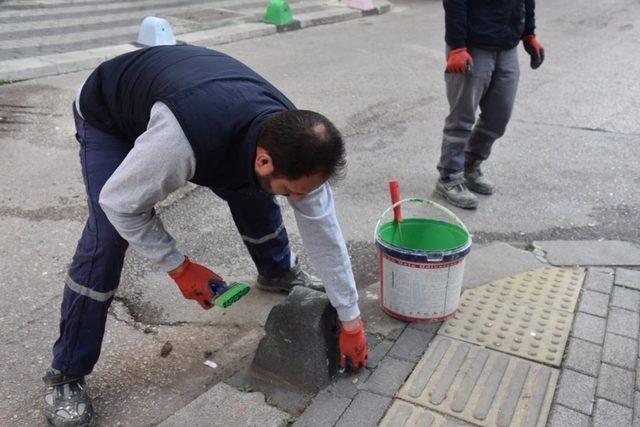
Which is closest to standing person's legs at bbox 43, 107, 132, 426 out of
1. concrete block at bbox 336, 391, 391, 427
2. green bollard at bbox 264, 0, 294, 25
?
concrete block at bbox 336, 391, 391, 427

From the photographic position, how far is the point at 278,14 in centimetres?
1016

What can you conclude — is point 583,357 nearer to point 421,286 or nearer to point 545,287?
point 545,287

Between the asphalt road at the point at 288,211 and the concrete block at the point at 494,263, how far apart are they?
0.29 meters

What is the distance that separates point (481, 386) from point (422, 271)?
0.51 metres

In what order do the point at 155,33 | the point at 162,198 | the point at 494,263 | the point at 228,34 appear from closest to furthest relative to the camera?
the point at 162,198
the point at 494,263
the point at 155,33
the point at 228,34

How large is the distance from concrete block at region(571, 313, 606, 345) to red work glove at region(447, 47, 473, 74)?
1.60 meters

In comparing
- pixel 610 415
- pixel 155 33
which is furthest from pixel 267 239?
pixel 155 33

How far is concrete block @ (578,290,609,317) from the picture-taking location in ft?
10.1

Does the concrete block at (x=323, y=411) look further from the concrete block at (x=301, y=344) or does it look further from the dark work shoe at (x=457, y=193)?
the dark work shoe at (x=457, y=193)

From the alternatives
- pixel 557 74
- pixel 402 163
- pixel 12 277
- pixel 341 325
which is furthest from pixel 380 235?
pixel 557 74

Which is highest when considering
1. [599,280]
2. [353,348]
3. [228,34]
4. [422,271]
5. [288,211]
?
[422,271]

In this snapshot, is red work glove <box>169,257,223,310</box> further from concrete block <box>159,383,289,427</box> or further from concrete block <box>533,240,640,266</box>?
concrete block <box>533,240,640,266</box>

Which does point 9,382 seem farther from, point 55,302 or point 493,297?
point 493,297

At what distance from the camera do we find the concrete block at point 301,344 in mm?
2549
